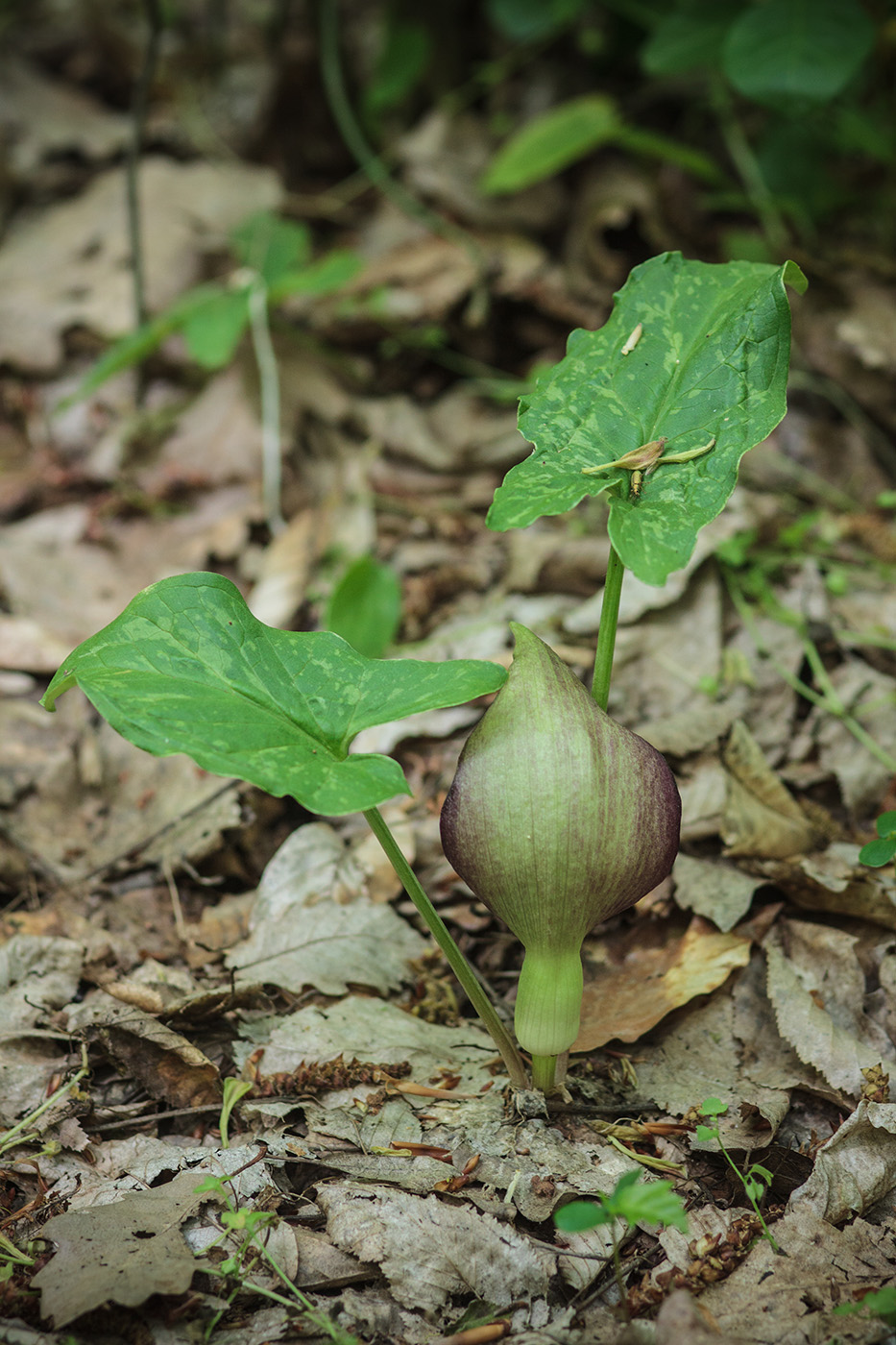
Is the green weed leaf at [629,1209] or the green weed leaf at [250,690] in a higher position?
the green weed leaf at [250,690]

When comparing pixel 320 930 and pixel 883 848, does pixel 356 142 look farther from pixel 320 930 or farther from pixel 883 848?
pixel 883 848

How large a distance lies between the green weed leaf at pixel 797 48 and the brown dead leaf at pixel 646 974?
7.73 ft

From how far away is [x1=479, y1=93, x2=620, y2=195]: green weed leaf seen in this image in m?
3.41

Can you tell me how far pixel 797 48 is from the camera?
2832 mm

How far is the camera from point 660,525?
134cm

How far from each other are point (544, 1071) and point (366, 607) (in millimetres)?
1273

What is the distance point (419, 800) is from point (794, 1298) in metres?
1.18

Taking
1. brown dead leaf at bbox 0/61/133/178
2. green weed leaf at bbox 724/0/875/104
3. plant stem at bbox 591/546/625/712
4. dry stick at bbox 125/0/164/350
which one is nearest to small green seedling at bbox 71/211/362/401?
dry stick at bbox 125/0/164/350

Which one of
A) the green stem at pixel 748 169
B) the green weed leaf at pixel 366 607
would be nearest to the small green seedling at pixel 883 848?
the green weed leaf at pixel 366 607

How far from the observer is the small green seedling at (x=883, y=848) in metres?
1.60

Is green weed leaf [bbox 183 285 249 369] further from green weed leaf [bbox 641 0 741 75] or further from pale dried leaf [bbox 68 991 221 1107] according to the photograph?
pale dried leaf [bbox 68 991 221 1107]

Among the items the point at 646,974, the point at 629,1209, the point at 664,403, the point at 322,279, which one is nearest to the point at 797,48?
the point at 322,279

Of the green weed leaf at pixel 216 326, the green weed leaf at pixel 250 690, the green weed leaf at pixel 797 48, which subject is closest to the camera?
the green weed leaf at pixel 250 690

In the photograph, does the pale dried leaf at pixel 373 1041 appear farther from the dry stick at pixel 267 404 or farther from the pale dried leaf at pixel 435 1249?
the dry stick at pixel 267 404
